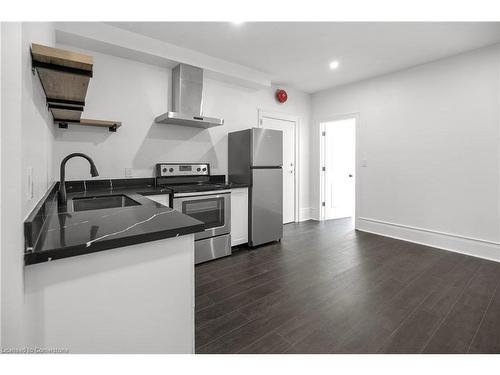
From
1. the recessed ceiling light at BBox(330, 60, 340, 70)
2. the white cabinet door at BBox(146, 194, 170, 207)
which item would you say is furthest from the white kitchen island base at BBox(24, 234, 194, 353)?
the recessed ceiling light at BBox(330, 60, 340, 70)

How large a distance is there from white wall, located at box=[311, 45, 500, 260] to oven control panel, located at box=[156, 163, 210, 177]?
2.68m

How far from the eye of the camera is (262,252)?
3330 millimetres

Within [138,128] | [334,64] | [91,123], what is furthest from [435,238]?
[91,123]

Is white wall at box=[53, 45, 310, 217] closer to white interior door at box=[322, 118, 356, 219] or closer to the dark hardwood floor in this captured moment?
the dark hardwood floor

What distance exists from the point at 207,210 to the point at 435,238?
3.11 m

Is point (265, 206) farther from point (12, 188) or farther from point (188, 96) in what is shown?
point (12, 188)

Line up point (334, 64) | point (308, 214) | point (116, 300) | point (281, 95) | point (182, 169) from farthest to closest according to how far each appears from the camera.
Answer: point (308, 214) → point (281, 95) → point (334, 64) → point (182, 169) → point (116, 300)

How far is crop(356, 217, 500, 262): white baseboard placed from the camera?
3107mm

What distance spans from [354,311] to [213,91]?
322cm

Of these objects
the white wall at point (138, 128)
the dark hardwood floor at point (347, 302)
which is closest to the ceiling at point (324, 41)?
the white wall at point (138, 128)

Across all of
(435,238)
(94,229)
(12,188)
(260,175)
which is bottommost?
(435,238)

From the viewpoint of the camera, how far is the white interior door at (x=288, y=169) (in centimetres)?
484

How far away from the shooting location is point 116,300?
943 mm

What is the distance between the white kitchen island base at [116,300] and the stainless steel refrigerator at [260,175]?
2.39m
